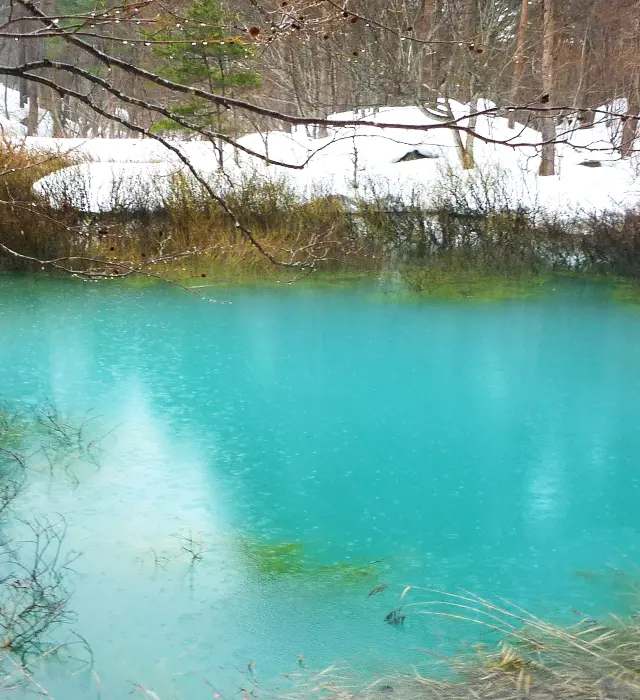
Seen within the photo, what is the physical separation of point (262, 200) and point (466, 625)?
883cm

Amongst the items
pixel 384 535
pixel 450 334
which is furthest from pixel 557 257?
pixel 384 535

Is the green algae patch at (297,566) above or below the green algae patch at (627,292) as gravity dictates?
below

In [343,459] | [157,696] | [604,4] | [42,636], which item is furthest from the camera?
[604,4]

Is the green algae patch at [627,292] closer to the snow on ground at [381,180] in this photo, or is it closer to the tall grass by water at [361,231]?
the tall grass by water at [361,231]

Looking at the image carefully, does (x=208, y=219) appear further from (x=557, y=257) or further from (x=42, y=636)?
(x=42, y=636)

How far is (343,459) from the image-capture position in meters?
5.39

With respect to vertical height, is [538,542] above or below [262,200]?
below

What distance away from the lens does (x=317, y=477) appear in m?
5.12

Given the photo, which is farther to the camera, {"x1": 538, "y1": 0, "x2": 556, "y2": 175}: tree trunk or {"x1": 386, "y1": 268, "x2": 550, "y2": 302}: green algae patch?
{"x1": 538, "y1": 0, "x2": 556, "y2": 175}: tree trunk

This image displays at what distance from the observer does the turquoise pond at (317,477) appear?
354 cm

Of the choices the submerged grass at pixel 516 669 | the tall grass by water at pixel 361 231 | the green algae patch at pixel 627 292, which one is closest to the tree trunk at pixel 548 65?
the tall grass by water at pixel 361 231

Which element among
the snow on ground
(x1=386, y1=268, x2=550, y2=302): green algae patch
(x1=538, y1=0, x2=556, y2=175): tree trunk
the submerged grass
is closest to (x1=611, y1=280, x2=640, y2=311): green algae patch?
(x1=386, y1=268, x2=550, y2=302): green algae patch

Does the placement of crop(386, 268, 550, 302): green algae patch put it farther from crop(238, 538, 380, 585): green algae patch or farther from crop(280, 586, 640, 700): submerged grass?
crop(280, 586, 640, 700): submerged grass

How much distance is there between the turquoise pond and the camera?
3.54 m
